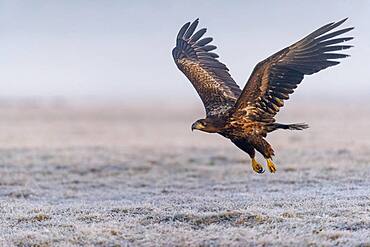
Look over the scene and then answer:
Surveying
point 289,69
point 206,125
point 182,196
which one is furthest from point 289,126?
point 182,196

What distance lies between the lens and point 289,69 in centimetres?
1043

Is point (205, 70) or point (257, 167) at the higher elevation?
point (205, 70)

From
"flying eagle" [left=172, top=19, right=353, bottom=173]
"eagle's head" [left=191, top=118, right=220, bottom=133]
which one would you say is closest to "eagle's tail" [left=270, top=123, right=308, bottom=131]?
"flying eagle" [left=172, top=19, right=353, bottom=173]

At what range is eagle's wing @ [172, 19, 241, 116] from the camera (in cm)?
1156

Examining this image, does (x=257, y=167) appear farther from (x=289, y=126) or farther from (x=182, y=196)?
(x=182, y=196)

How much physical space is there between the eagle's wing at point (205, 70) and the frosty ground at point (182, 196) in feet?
5.97

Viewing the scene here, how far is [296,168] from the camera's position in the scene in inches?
706

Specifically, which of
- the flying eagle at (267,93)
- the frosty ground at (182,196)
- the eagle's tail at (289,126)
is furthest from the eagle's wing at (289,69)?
the frosty ground at (182,196)

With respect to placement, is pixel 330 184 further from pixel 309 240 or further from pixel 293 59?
pixel 309 240

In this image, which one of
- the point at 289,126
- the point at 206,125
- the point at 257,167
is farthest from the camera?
the point at 257,167

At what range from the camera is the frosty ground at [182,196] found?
8898 mm

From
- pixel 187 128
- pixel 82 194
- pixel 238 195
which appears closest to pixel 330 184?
pixel 238 195

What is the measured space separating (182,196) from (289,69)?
4158 mm

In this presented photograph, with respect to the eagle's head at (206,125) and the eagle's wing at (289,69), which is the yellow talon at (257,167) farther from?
the eagle's head at (206,125)
